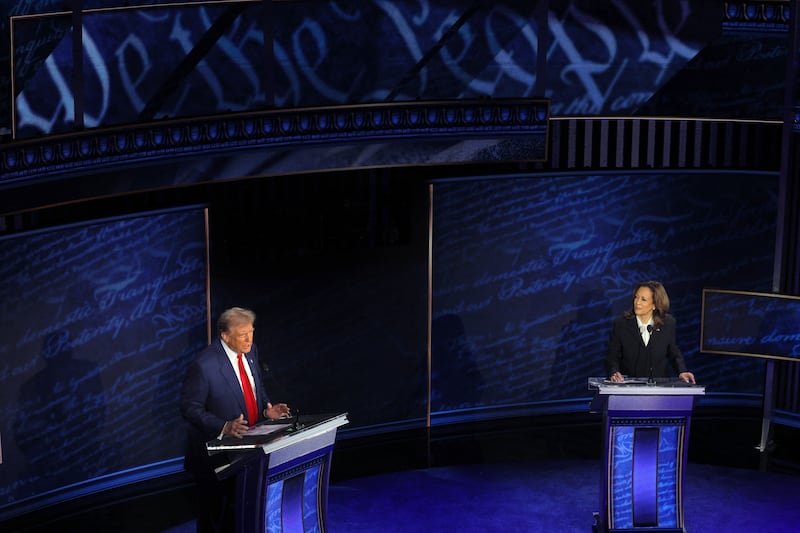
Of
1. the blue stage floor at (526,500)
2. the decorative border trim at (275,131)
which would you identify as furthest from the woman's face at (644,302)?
the decorative border trim at (275,131)

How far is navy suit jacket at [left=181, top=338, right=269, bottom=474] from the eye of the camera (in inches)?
228

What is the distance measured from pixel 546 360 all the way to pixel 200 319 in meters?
3.20

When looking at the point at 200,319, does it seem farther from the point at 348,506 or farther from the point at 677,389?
the point at 677,389

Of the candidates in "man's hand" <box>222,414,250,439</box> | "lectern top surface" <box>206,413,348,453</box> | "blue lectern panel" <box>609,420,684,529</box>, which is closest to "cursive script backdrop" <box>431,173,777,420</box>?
"blue lectern panel" <box>609,420,684,529</box>

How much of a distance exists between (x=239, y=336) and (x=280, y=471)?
780 millimetres

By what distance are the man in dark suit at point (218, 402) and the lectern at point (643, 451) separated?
2.03 m

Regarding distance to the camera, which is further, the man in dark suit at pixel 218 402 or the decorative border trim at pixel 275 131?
the decorative border trim at pixel 275 131

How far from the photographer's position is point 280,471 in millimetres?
5535

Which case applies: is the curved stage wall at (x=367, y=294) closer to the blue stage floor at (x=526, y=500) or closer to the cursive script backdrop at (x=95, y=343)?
the cursive script backdrop at (x=95, y=343)

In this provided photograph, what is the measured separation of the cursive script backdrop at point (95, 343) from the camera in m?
7.32

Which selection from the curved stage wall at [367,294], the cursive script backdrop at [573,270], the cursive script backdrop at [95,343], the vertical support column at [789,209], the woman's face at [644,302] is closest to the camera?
the woman's face at [644,302]

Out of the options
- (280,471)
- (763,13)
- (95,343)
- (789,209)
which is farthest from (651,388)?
(763,13)

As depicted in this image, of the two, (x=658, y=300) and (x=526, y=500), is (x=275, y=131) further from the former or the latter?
(x=526, y=500)

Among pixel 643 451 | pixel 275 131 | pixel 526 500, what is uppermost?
pixel 275 131
